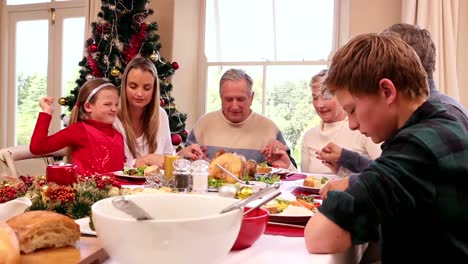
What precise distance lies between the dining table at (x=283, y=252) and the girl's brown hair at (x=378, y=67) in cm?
33

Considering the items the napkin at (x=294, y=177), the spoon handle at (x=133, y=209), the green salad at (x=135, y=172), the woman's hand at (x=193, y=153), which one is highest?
the spoon handle at (x=133, y=209)

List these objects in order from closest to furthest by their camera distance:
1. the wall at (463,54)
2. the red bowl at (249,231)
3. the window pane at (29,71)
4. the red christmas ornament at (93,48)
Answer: the red bowl at (249,231), the wall at (463,54), the red christmas ornament at (93,48), the window pane at (29,71)

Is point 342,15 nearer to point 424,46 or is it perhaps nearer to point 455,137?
point 424,46

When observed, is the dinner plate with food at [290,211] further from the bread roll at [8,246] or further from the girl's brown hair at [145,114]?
the girl's brown hair at [145,114]

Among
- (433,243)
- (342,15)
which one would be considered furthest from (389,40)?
(342,15)

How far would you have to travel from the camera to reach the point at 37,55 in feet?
16.8

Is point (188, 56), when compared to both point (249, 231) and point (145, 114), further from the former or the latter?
point (249, 231)

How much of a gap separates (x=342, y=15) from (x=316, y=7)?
25cm

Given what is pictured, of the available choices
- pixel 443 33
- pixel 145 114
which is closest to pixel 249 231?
pixel 145 114

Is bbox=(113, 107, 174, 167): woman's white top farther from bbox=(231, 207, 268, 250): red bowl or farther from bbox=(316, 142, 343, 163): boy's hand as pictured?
bbox=(231, 207, 268, 250): red bowl

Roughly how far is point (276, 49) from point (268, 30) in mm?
195

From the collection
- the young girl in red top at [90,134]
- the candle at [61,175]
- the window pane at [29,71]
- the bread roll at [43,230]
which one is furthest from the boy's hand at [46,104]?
the window pane at [29,71]

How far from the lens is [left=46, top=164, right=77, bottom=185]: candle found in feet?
3.97

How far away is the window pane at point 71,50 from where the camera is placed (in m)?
4.89
